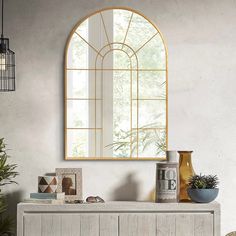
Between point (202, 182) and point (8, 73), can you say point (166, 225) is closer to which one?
point (202, 182)

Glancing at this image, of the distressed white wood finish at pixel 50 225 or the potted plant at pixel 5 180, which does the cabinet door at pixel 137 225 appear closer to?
the distressed white wood finish at pixel 50 225

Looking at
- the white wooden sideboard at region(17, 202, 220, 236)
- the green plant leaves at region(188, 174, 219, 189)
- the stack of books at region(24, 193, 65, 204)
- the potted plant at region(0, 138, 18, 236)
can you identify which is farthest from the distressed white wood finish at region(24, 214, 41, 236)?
the green plant leaves at region(188, 174, 219, 189)

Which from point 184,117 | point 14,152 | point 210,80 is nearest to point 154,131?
point 184,117

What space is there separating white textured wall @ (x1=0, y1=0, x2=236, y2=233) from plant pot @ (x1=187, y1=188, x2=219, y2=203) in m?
0.32

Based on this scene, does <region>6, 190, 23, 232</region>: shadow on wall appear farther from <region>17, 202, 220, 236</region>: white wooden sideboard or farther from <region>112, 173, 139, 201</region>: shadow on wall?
<region>112, 173, 139, 201</region>: shadow on wall

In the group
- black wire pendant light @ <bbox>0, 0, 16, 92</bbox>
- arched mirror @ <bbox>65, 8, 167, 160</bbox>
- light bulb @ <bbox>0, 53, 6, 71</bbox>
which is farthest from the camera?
arched mirror @ <bbox>65, 8, 167, 160</bbox>

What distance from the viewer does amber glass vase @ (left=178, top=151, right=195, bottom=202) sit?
13.6 feet

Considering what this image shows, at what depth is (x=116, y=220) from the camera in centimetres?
395

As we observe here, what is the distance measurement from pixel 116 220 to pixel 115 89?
87 cm

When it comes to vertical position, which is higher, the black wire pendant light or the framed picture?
the black wire pendant light

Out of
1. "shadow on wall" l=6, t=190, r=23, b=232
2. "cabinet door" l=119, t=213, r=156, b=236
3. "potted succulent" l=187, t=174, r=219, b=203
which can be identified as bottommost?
"cabinet door" l=119, t=213, r=156, b=236

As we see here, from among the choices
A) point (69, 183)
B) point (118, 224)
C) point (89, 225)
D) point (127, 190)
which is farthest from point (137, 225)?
point (69, 183)

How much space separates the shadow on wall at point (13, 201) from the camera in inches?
168

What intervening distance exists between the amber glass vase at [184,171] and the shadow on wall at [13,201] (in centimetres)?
104
